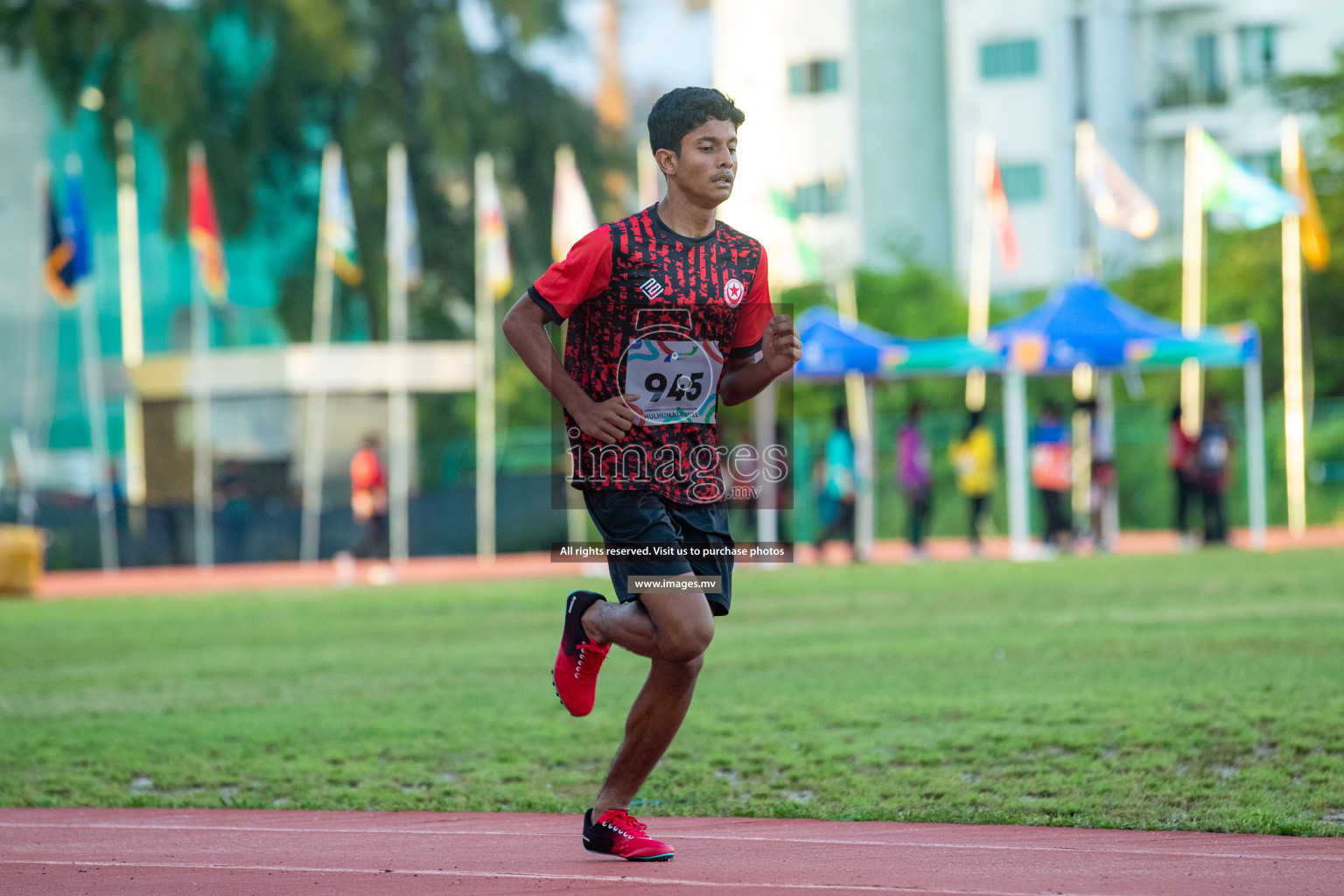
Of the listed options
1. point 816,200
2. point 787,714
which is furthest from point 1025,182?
point 787,714

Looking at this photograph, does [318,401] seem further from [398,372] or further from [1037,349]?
[1037,349]

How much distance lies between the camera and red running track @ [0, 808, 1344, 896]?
15.7 feet

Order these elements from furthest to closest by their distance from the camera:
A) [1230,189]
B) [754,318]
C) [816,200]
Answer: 1. [816,200]
2. [1230,189]
3. [754,318]

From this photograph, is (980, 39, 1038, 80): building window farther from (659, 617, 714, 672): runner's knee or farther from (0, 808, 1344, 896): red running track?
(659, 617, 714, 672): runner's knee

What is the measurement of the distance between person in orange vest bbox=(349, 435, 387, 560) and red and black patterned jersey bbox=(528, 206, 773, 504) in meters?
17.1

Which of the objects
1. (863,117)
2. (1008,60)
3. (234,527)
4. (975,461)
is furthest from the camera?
(863,117)

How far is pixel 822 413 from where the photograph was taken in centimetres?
3469

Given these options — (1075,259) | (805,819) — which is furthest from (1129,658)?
(1075,259)

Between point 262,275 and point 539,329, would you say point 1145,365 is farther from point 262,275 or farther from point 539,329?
point 262,275

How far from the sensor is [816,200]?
163ft

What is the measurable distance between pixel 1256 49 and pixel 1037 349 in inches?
1177

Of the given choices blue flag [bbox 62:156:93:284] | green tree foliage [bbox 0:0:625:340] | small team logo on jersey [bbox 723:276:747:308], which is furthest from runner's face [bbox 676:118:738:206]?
green tree foliage [bbox 0:0:625:340]

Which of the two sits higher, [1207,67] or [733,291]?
[1207,67]

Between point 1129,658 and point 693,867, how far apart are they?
6.20m
